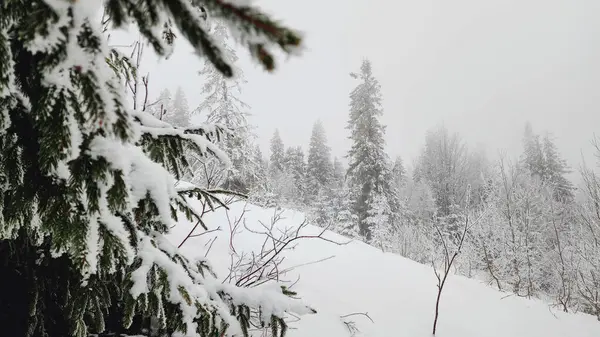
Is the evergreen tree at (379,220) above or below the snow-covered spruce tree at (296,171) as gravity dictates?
below

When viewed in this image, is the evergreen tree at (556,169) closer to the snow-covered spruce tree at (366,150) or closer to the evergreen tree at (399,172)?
the evergreen tree at (399,172)

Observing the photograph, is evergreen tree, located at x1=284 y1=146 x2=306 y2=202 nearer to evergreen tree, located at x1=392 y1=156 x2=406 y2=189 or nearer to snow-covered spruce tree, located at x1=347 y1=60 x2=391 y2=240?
evergreen tree, located at x1=392 y1=156 x2=406 y2=189

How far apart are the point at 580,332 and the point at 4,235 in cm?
729

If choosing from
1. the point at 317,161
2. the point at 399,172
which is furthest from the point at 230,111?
the point at 399,172

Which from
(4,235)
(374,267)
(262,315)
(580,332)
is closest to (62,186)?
(4,235)

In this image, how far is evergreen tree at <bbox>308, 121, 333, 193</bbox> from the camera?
118 feet

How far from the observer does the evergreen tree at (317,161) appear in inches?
1417

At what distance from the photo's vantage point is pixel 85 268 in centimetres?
92

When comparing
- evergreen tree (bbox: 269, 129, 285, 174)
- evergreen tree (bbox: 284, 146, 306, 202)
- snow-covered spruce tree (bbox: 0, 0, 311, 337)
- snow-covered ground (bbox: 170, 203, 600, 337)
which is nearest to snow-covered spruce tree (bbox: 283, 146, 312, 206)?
evergreen tree (bbox: 284, 146, 306, 202)

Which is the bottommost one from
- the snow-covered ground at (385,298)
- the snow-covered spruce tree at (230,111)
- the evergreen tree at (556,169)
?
the snow-covered ground at (385,298)

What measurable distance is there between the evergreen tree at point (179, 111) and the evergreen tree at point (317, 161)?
1333cm

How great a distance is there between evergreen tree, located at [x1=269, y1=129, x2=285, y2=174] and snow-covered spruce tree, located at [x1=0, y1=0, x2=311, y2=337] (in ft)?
125

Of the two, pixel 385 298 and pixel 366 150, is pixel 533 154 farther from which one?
pixel 385 298

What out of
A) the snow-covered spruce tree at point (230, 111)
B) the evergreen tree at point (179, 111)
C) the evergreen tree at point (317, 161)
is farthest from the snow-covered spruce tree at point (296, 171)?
the snow-covered spruce tree at point (230, 111)
